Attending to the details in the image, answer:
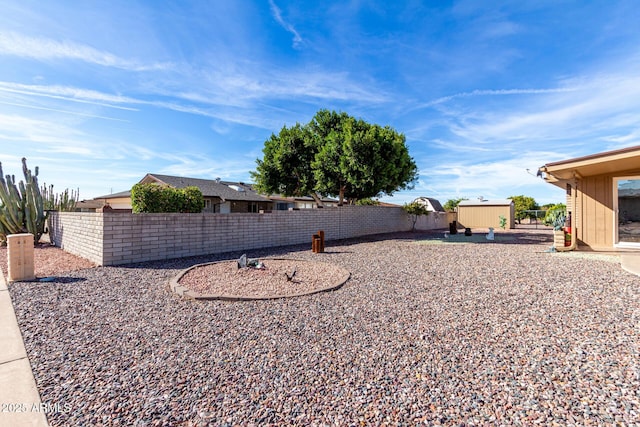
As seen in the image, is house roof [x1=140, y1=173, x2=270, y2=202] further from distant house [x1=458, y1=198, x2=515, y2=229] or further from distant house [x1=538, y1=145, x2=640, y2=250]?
distant house [x1=538, y1=145, x2=640, y2=250]

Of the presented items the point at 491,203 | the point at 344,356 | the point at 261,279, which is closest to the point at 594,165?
the point at 344,356

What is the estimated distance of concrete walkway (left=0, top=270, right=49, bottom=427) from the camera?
1843 millimetres

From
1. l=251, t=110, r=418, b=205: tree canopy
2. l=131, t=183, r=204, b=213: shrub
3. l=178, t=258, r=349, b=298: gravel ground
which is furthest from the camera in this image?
l=251, t=110, r=418, b=205: tree canopy

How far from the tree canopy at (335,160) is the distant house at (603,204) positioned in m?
6.47

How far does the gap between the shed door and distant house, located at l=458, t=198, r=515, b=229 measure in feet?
49.8

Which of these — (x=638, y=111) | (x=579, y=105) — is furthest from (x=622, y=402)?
Result: (x=579, y=105)

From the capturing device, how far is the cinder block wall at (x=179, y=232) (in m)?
7.02

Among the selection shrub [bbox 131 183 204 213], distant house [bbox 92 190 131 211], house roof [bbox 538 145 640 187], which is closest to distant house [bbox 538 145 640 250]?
house roof [bbox 538 145 640 187]

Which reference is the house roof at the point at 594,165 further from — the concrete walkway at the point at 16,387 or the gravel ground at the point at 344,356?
the concrete walkway at the point at 16,387

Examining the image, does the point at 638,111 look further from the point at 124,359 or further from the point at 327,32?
the point at 124,359

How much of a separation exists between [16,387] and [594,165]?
38.0 ft

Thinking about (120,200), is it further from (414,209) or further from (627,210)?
(627,210)

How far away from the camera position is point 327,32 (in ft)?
31.1

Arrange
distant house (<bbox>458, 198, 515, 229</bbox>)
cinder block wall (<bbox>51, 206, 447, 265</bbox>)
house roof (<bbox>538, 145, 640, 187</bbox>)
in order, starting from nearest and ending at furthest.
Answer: house roof (<bbox>538, 145, 640, 187</bbox>)
cinder block wall (<bbox>51, 206, 447, 265</bbox>)
distant house (<bbox>458, 198, 515, 229</bbox>)
